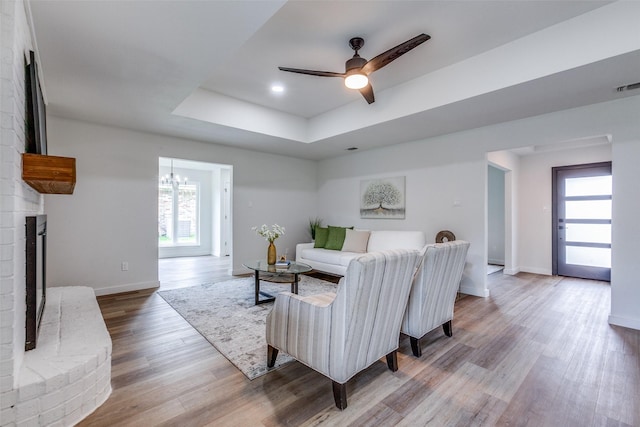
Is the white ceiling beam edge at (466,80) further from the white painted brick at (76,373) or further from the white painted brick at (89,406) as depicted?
the white painted brick at (89,406)

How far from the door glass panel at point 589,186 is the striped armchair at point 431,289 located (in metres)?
4.55

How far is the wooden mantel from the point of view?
1.65 m

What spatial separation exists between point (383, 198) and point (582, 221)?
3685 mm

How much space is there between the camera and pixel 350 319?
5.67 ft

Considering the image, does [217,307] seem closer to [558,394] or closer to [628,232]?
[558,394]

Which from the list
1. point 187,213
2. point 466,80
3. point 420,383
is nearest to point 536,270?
point 466,80

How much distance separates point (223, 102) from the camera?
4207 mm

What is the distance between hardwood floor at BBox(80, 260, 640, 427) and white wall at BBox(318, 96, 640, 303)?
5.18 feet

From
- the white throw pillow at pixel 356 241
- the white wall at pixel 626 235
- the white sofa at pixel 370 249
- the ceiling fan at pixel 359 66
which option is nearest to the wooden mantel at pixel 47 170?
the ceiling fan at pixel 359 66

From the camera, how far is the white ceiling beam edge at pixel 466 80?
2352mm

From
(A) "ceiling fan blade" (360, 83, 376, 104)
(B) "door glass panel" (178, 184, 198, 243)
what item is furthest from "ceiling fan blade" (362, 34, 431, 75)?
(B) "door glass panel" (178, 184, 198, 243)

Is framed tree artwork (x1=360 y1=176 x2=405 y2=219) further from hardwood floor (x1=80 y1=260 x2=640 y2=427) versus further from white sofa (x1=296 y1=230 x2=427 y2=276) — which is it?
hardwood floor (x1=80 y1=260 x2=640 y2=427)

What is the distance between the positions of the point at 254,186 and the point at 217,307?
2860 millimetres

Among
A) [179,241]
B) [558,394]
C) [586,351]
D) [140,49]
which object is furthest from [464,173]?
[179,241]
